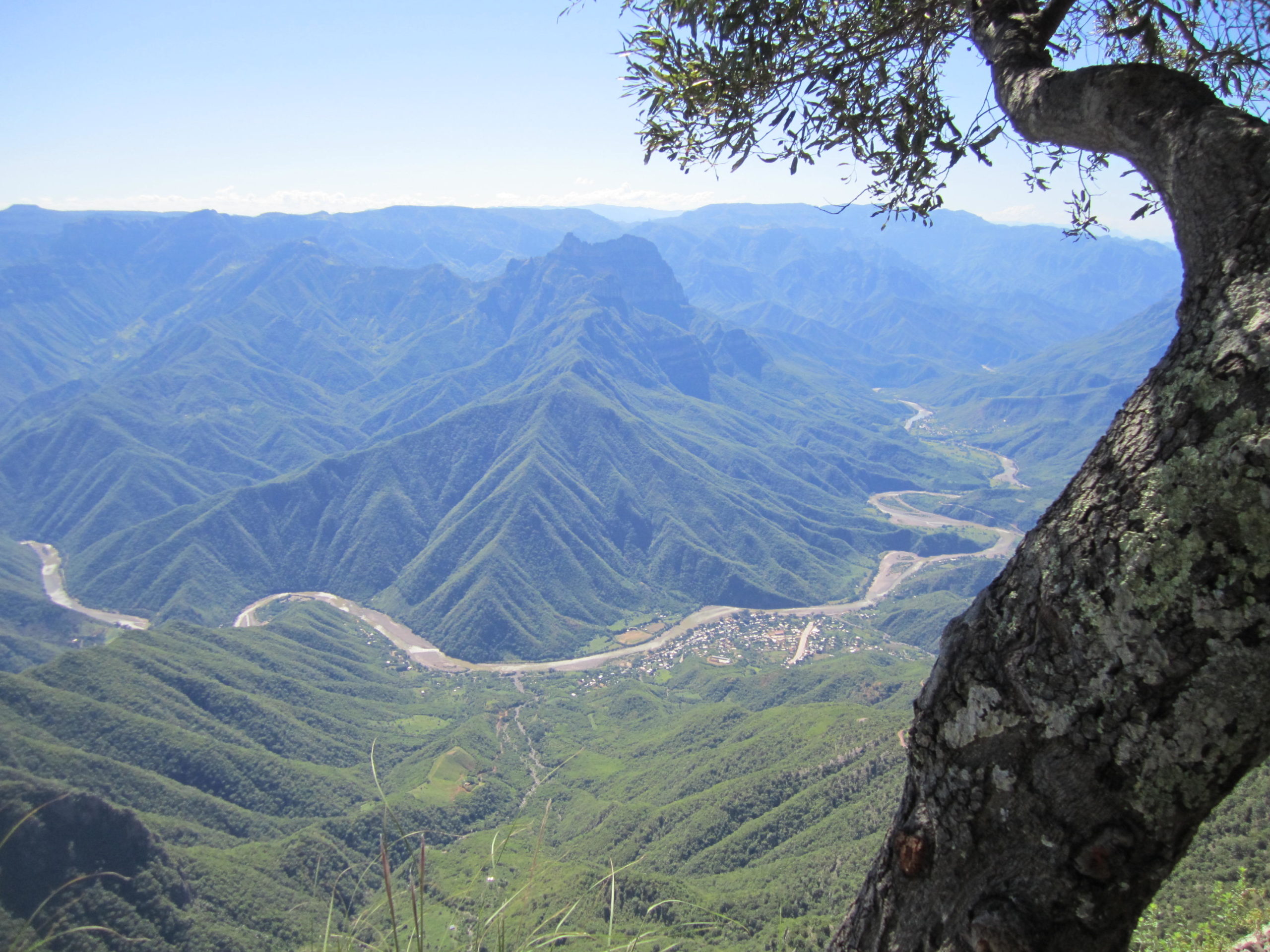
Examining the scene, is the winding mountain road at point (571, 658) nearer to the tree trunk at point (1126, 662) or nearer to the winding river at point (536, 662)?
the winding river at point (536, 662)

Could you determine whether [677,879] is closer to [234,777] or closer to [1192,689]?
[1192,689]

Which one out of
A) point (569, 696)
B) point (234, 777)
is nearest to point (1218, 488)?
point (234, 777)

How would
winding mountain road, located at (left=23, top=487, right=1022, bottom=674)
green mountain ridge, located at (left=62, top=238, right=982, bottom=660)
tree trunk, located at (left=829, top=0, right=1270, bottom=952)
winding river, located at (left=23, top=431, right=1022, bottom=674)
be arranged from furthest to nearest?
1. green mountain ridge, located at (left=62, top=238, right=982, bottom=660)
2. winding river, located at (left=23, top=431, right=1022, bottom=674)
3. winding mountain road, located at (left=23, top=487, right=1022, bottom=674)
4. tree trunk, located at (left=829, top=0, right=1270, bottom=952)

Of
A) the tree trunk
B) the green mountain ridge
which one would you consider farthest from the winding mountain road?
the tree trunk

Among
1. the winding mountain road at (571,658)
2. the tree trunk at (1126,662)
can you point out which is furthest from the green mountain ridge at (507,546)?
the tree trunk at (1126,662)

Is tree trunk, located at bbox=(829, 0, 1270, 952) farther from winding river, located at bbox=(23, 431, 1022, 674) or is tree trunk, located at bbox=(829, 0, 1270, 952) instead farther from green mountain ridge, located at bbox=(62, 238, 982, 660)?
green mountain ridge, located at bbox=(62, 238, 982, 660)

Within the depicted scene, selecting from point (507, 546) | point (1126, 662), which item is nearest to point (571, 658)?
point (507, 546)

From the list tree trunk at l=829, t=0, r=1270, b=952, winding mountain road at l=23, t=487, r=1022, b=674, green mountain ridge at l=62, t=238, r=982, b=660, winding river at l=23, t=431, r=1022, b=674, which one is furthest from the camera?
green mountain ridge at l=62, t=238, r=982, b=660

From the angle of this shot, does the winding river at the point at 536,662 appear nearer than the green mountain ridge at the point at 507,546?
Yes

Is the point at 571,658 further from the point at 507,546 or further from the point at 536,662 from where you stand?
the point at 507,546
